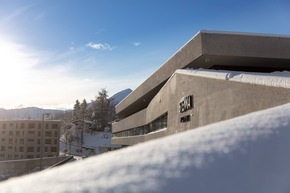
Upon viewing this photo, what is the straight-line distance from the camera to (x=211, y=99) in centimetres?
1479

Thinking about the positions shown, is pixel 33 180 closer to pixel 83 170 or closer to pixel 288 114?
pixel 83 170

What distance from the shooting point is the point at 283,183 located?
2.80 metres

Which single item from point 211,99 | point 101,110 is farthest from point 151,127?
point 101,110

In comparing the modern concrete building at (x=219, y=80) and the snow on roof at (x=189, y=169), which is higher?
the modern concrete building at (x=219, y=80)

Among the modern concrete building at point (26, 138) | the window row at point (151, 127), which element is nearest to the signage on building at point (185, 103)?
the window row at point (151, 127)

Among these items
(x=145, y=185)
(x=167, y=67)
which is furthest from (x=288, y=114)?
(x=167, y=67)

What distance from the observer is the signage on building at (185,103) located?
18105 millimetres

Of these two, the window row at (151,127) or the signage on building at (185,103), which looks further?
the window row at (151,127)

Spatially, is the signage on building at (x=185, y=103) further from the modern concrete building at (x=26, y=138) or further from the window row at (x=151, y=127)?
the modern concrete building at (x=26, y=138)

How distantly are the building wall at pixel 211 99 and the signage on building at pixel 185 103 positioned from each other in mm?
196

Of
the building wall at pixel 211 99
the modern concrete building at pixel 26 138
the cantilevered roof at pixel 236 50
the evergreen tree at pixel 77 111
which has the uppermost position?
the evergreen tree at pixel 77 111

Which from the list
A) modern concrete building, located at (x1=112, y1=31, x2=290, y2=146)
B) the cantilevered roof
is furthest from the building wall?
the cantilevered roof

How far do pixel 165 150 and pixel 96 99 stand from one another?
5109 inches

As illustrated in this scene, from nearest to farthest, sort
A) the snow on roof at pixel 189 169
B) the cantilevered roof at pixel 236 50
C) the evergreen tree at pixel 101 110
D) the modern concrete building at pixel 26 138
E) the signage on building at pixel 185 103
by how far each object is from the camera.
Result: the snow on roof at pixel 189 169 < the signage on building at pixel 185 103 < the cantilevered roof at pixel 236 50 < the modern concrete building at pixel 26 138 < the evergreen tree at pixel 101 110
